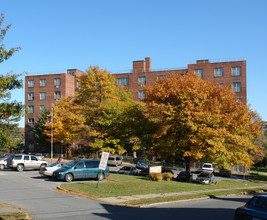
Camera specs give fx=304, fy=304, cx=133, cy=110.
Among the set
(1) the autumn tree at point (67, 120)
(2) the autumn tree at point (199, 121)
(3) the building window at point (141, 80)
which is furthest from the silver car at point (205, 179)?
(3) the building window at point (141, 80)

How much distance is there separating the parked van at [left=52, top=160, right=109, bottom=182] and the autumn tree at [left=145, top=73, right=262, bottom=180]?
725 centimetres

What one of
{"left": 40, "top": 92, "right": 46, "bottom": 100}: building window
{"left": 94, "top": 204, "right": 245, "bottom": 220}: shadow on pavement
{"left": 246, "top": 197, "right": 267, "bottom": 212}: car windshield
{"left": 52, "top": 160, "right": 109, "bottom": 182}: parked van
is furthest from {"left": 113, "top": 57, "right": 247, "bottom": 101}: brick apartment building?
{"left": 246, "top": 197, "right": 267, "bottom": 212}: car windshield

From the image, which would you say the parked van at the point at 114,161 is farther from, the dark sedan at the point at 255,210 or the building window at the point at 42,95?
the dark sedan at the point at 255,210

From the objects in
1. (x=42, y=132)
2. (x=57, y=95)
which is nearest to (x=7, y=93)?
(x=42, y=132)

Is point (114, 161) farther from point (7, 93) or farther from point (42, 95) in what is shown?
point (7, 93)

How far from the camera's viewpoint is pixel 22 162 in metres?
34.0

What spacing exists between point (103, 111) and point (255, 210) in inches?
1120

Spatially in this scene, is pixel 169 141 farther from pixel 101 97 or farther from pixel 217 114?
pixel 101 97

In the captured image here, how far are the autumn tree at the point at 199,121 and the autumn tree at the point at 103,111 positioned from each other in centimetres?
445

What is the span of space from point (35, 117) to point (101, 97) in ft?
111

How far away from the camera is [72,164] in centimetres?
2458

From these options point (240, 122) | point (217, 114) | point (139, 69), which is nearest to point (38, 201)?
point (217, 114)

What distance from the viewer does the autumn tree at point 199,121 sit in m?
27.3

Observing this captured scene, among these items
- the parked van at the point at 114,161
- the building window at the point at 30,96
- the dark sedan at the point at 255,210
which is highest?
the building window at the point at 30,96
